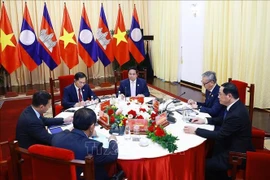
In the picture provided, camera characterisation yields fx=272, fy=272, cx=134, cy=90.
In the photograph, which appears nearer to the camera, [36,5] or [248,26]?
[248,26]

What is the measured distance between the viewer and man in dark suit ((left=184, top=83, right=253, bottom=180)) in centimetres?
243

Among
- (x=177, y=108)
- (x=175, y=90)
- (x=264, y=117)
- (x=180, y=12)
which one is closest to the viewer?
(x=177, y=108)

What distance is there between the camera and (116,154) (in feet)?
6.89

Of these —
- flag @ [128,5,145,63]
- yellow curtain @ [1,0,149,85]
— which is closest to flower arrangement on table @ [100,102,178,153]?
flag @ [128,5,145,63]

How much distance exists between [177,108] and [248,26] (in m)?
3.00

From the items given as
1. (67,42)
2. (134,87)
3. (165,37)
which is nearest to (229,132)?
(134,87)

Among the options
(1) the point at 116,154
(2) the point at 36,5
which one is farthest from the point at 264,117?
(2) the point at 36,5

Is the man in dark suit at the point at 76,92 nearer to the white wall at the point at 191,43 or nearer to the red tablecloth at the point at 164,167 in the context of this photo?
the red tablecloth at the point at 164,167

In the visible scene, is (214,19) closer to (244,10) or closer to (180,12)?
(244,10)

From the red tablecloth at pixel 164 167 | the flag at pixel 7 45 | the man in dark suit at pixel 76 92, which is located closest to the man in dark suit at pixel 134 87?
the man in dark suit at pixel 76 92

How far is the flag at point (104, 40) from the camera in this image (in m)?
6.94

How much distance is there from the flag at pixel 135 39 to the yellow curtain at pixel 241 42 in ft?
5.74

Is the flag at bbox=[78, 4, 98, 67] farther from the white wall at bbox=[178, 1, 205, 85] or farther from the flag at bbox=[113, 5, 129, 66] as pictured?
the white wall at bbox=[178, 1, 205, 85]

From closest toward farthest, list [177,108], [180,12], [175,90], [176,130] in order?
[176,130] → [177,108] → [175,90] → [180,12]
